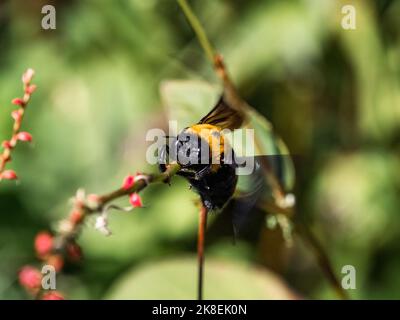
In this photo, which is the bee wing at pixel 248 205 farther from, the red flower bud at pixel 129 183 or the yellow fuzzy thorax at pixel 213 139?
the red flower bud at pixel 129 183

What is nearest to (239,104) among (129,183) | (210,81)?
(129,183)

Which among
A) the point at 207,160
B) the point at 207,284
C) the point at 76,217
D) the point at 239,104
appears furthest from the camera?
the point at 207,284

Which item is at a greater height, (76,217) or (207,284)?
(207,284)

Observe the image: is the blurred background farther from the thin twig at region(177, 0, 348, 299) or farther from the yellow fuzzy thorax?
the yellow fuzzy thorax

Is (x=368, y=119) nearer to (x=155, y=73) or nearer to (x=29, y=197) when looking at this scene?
(x=155, y=73)

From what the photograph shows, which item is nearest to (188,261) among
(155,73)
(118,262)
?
(118,262)

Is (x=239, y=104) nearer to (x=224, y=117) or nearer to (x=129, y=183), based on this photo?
(x=224, y=117)
